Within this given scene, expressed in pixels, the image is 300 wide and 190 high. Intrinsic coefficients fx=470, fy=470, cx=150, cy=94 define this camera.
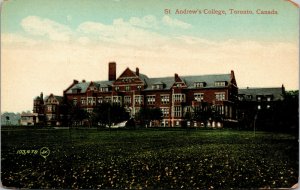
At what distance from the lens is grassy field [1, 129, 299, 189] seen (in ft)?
20.5

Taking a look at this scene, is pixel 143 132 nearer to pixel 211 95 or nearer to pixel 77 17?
pixel 211 95

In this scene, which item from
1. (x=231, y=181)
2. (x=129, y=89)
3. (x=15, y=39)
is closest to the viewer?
(x=231, y=181)

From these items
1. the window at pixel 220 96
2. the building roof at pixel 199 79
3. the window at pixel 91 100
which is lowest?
the window at pixel 91 100

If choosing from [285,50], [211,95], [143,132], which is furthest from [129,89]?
[285,50]

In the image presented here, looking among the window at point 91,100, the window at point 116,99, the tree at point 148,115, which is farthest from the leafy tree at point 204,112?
the window at point 91,100

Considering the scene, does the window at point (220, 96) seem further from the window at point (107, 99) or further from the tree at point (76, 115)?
the tree at point (76, 115)

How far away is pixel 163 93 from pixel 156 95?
0.36 ft

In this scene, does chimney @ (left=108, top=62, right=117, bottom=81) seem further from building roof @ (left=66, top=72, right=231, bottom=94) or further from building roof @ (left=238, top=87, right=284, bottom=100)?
building roof @ (left=238, top=87, right=284, bottom=100)

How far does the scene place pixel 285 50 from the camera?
20.8 ft

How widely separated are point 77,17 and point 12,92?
1414mm

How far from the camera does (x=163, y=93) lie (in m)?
6.99

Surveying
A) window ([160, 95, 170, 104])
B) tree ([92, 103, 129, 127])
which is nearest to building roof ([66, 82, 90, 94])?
tree ([92, 103, 129, 127])

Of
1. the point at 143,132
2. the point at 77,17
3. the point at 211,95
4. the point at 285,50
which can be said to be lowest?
the point at 143,132

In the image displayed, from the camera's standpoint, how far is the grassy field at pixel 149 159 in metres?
6.24
